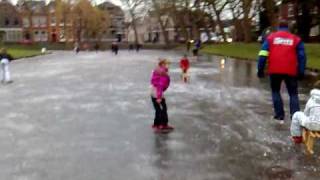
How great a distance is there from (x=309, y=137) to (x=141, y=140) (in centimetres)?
274

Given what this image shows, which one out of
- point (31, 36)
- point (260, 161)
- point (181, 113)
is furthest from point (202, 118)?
Result: point (31, 36)

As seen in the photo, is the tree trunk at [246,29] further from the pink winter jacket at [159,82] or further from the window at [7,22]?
the window at [7,22]

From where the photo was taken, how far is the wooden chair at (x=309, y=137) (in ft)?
29.3

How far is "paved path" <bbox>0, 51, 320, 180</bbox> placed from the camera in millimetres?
7938

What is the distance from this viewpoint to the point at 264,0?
57781 mm

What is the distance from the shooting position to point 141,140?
34.0 feet

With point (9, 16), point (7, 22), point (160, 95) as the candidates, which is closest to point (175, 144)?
point (160, 95)

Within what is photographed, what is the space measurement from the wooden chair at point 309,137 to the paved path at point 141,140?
18 cm

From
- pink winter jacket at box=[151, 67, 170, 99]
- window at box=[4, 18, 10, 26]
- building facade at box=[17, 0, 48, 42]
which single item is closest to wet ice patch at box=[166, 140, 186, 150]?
pink winter jacket at box=[151, 67, 170, 99]

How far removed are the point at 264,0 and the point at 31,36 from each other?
87835 mm

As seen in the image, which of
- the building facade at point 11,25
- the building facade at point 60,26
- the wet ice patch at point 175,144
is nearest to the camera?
the wet ice patch at point 175,144

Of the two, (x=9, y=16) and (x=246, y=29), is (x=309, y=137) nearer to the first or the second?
(x=246, y=29)

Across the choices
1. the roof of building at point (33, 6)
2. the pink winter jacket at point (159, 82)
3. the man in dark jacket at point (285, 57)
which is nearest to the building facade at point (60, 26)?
the roof of building at point (33, 6)

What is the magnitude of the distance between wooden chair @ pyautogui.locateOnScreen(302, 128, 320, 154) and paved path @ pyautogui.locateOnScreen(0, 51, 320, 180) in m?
0.18
